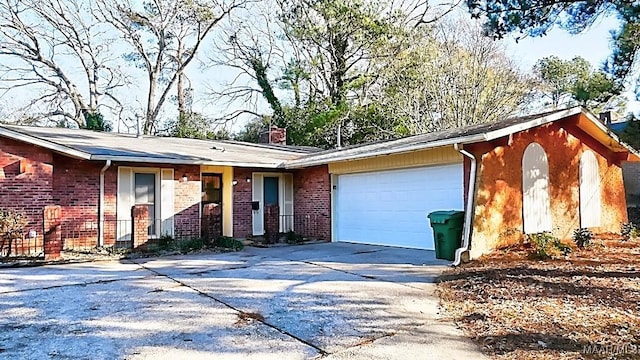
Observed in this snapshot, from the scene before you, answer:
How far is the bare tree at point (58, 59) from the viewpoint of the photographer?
2319cm

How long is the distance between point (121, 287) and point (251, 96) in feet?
70.9

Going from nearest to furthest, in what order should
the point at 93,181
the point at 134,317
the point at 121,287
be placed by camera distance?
the point at 134,317 < the point at 121,287 < the point at 93,181

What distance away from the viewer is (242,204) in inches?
536

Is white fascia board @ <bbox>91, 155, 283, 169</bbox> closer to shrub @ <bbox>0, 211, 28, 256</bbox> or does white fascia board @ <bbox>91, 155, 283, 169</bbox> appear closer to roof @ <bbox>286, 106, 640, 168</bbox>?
roof @ <bbox>286, 106, 640, 168</bbox>

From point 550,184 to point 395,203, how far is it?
367 cm

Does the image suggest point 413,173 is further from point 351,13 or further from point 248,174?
point 351,13

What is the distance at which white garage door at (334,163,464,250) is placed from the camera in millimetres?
10336

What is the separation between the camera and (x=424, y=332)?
4625 millimetres

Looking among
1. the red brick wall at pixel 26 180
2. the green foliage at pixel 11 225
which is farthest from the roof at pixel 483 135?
the green foliage at pixel 11 225

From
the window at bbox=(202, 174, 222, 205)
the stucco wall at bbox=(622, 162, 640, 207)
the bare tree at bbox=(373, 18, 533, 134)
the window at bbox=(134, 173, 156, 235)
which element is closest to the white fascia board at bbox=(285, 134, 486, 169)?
the window at bbox=(202, 174, 222, 205)

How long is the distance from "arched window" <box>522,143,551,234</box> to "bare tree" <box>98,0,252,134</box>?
20131 mm

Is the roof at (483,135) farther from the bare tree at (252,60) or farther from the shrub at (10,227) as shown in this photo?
the bare tree at (252,60)

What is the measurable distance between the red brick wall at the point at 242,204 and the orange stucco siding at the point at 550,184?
6.94 meters

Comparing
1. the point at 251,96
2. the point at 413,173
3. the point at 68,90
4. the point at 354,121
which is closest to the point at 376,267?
the point at 413,173
